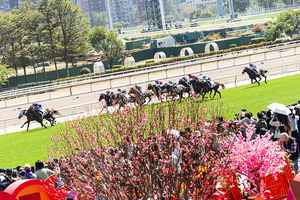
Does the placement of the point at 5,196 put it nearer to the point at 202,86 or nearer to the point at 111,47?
the point at 202,86

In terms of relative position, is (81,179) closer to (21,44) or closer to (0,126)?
(0,126)

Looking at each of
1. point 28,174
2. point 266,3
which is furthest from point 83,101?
point 266,3

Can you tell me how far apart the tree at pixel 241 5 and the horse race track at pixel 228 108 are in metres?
157

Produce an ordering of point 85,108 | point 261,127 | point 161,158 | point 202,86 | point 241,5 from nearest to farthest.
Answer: point 161,158
point 261,127
point 202,86
point 85,108
point 241,5

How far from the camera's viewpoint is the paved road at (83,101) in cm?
3081

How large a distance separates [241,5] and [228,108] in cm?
16886

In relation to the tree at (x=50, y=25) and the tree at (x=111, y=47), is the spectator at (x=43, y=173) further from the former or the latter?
the tree at (x=111, y=47)

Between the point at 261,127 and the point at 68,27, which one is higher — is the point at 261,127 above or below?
above

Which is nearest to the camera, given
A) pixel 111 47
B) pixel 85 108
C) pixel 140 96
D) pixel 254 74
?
pixel 140 96

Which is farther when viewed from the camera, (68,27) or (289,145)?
(68,27)

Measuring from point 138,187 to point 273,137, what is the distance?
16.9ft

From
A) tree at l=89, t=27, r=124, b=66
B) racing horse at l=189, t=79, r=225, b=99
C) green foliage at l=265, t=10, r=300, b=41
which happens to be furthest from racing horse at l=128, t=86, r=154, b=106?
green foliage at l=265, t=10, r=300, b=41

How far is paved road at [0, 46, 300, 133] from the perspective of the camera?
30.8 m

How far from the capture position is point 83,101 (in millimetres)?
34281
